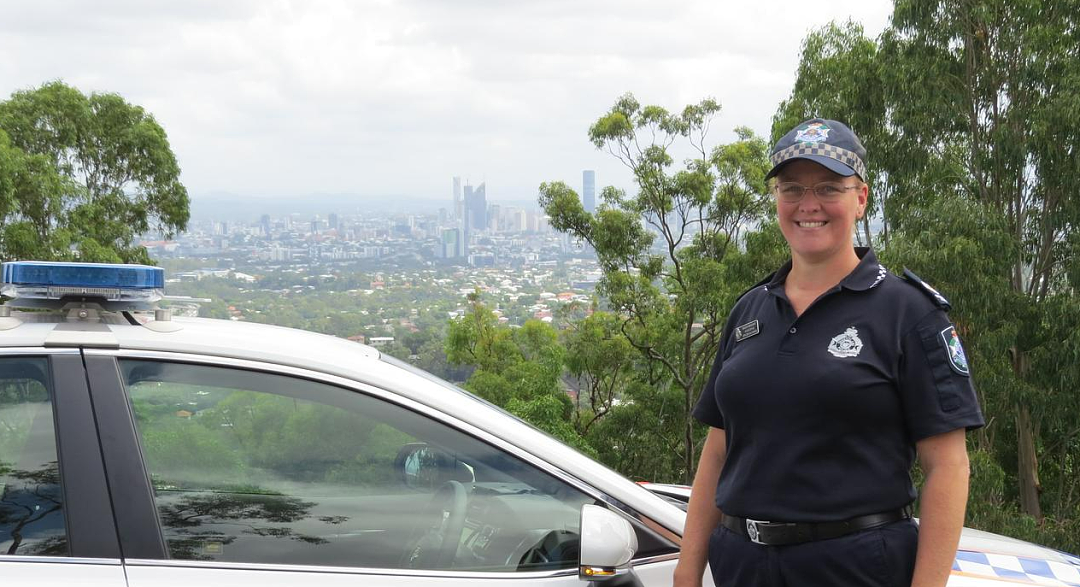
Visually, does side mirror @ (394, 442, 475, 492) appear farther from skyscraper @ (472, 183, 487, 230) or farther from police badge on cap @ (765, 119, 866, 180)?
skyscraper @ (472, 183, 487, 230)

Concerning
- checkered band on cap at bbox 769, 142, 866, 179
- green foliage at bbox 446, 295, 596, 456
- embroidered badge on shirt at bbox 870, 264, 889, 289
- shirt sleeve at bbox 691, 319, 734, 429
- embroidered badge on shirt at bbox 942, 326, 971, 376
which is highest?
checkered band on cap at bbox 769, 142, 866, 179

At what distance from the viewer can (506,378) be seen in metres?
27.5

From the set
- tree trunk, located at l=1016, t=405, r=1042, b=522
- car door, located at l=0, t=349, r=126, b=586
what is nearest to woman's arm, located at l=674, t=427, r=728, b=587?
car door, located at l=0, t=349, r=126, b=586

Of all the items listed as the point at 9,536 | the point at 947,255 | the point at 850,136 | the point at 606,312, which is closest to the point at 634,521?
the point at 850,136

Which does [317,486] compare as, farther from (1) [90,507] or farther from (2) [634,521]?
(2) [634,521]

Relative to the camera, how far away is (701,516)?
2002 millimetres

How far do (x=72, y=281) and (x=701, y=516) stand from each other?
1363mm

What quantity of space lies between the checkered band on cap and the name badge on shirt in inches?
13.0

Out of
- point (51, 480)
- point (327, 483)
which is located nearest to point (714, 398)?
point (327, 483)

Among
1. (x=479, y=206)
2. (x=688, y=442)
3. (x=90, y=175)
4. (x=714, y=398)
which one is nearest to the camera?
(x=714, y=398)

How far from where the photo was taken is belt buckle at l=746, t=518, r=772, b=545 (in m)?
1.85

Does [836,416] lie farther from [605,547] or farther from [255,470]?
[255,470]

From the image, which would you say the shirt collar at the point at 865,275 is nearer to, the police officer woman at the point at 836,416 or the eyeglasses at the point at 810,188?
the police officer woman at the point at 836,416

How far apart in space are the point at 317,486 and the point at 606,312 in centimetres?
2537
